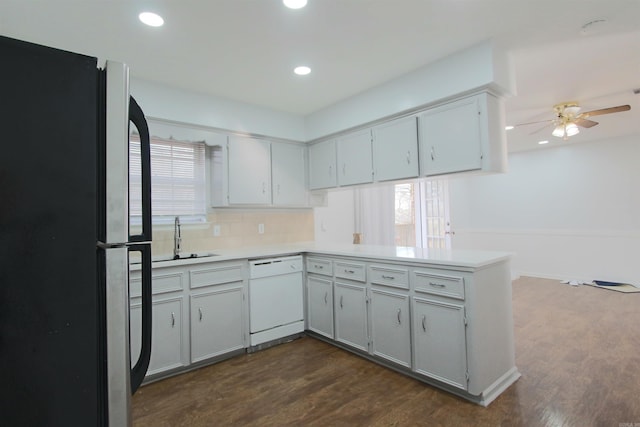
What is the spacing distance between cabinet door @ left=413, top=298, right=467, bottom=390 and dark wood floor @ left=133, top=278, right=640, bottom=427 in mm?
146

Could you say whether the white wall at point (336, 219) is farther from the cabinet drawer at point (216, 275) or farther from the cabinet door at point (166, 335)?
the cabinet door at point (166, 335)

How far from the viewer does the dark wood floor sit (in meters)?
2.06

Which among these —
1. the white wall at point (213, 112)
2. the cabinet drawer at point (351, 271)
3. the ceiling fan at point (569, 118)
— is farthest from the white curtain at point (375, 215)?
the ceiling fan at point (569, 118)

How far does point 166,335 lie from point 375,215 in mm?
3604

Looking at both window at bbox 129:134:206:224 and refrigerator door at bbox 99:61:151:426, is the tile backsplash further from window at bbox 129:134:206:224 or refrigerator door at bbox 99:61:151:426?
refrigerator door at bbox 99:61:151:426

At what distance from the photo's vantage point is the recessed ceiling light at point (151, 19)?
204 centimetres

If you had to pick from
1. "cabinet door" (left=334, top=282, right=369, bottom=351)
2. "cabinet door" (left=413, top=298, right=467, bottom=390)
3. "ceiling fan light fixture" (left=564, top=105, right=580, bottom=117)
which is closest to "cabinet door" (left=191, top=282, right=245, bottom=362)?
"cabinet door" (left=334, top=282, right=369, bottom=351)

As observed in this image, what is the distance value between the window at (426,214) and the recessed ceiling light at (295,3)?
5.66 metres

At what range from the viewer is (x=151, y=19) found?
6.85 ft

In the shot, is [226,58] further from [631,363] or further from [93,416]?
[631,363]

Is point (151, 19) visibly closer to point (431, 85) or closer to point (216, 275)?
point (216, 275)

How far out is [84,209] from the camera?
0.73 meters

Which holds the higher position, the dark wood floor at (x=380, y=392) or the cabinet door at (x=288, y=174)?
the cabinet door at (x=288, y=174)

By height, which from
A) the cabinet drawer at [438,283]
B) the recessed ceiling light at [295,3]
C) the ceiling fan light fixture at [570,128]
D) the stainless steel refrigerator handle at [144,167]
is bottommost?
the cabinet drawer at [438,283]
